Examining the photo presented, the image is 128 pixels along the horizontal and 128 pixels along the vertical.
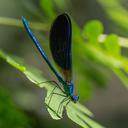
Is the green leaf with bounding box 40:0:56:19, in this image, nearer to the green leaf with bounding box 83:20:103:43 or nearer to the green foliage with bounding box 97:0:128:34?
the green leaf with bounding box 83:20:103:43

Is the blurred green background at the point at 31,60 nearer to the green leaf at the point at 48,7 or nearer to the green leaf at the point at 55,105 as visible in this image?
the green leaf at the point at 48,7

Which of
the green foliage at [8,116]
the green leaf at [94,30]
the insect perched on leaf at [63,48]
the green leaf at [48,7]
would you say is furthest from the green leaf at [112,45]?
the green foliage at [8,116]

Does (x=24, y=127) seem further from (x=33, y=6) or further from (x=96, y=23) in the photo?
(x=33, y=6)

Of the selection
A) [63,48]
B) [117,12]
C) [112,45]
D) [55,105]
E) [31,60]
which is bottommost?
[55,105]

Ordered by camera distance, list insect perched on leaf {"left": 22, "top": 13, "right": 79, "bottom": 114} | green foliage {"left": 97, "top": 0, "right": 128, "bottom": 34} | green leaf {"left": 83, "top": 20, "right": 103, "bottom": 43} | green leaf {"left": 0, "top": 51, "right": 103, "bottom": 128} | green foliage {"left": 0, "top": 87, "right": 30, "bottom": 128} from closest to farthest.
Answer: green leaf {"left": 0, "top": 51, "right": 103, "bottom": 128} → insect perched on leaf {"left": 22, "top": 13, "right": 79, "bottom": 114} → green foliage {"left": 0, "top": 87, "right": 30, "bottom": 128} → green leaf {"left": 83, "top": 20, "right": 103, "bottom": 43} → green foliage {"left": 97, "top": 0, "right": 128, "bottom": 34}

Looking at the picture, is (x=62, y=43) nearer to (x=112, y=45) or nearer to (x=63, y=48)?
(x=63, y=48)

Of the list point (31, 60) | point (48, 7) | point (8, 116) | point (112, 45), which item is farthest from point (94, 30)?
point (31, 60)

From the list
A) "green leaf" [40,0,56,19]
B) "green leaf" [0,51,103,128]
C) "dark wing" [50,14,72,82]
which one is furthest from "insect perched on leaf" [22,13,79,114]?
"green leaf" [40,0,56,19]
